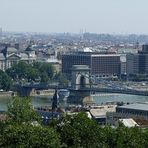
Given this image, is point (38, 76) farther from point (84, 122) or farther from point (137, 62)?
point (84, 122)

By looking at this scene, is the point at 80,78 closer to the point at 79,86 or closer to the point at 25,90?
the point at 79,86

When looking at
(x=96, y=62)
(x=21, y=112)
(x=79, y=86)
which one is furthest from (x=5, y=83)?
(x=21, y=112)

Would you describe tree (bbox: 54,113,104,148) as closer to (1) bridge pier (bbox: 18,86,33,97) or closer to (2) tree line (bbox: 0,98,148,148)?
(2) tree line (bbox: 0,98,148,148)

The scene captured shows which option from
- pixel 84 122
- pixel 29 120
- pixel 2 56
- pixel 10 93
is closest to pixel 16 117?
pixel 29 120

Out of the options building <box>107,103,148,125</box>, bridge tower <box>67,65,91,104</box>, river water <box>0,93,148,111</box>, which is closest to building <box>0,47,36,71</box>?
bridge tower <box>67,65,91,104</box>

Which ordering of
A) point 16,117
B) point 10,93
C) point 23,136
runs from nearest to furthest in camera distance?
point 23,136 → point 16,117 → point 10,93

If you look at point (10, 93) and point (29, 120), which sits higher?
point (29, 120)
